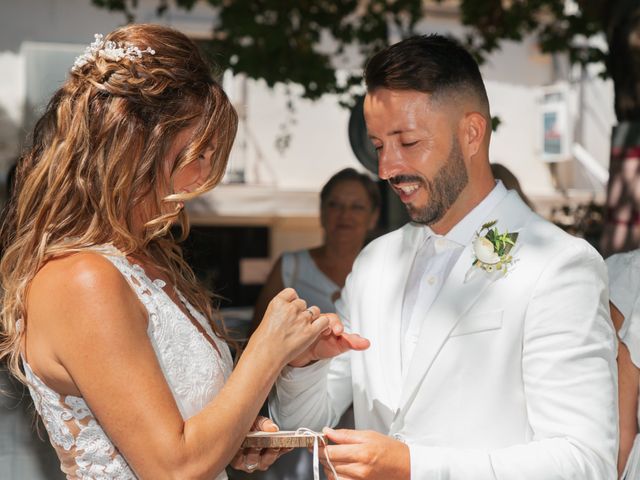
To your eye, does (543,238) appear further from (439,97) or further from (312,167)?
(312,167)

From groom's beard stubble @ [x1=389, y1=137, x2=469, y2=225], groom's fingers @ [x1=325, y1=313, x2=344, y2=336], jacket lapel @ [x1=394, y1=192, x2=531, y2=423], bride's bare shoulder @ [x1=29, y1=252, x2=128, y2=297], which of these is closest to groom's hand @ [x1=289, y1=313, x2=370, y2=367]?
groom's fingers @ [x1=325, y1=313, x2=344, y2=336]

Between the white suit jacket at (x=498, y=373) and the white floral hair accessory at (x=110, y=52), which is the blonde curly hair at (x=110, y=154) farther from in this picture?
the white suit jacket at (x=498, y=373)

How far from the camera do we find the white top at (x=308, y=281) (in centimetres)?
478

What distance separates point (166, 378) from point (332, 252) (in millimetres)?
3086

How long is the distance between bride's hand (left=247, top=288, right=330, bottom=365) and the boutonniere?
1.48 ft

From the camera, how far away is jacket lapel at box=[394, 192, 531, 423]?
2.06 m

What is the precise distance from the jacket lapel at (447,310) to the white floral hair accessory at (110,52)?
36.4 inches

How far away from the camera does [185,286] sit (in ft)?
7.16

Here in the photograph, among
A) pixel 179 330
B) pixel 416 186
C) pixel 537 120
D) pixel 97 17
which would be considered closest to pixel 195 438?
pixel 179 330

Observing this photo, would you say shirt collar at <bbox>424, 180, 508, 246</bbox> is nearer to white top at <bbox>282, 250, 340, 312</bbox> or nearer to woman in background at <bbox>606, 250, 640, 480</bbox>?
woman in background at <bbox>606, 250, 640, 480</bbox>

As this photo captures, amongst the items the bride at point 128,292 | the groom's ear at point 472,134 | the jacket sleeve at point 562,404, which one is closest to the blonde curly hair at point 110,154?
the bride at point 128,292

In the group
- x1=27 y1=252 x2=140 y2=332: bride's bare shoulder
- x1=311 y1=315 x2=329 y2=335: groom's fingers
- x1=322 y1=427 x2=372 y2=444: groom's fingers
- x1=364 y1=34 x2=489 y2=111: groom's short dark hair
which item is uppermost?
x1=364 y1=34 x2=489 y2=111: groom's short dark hair

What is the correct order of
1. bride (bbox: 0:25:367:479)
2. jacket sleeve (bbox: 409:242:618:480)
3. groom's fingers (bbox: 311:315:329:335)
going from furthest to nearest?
groom's fingers (bbox: 311:315:329:335), jacket sleeve (bbox: 409:242:618:480), bride (bbox: 0:25:367:479)

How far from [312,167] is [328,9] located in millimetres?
7398
